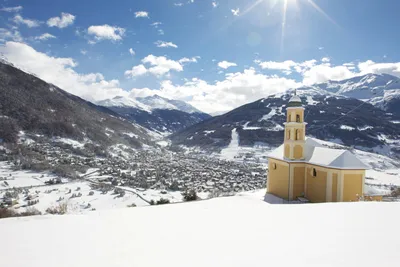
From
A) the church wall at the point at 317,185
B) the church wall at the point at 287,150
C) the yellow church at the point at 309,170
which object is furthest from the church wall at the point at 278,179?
the church wall at the point at 317,185

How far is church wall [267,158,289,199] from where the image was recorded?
2564 centimetres

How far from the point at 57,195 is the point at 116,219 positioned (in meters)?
33.3

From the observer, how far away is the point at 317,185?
77.4 feet

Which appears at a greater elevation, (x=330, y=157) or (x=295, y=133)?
(x=295, y=133)

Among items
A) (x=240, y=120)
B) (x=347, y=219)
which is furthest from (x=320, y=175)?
(x=240, y=120)

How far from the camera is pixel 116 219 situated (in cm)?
885

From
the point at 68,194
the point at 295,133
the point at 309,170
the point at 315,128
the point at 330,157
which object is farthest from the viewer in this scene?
the point at 315,128

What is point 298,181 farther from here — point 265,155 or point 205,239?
point 265,155

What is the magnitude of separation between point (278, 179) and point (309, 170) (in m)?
3.22

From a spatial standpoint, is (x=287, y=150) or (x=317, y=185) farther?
(x=287, y=150)

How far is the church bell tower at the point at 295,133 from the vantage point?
2567cm

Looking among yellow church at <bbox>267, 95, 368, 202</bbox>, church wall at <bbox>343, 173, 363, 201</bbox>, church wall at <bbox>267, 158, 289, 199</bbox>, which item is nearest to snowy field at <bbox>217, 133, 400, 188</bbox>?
church wall at <bbox>267, 158, 289, 199</bbox>

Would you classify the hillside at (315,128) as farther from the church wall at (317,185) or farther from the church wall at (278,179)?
the church wall at (317,185)

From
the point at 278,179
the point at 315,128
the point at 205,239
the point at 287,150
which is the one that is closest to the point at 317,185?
the point at 278,179
